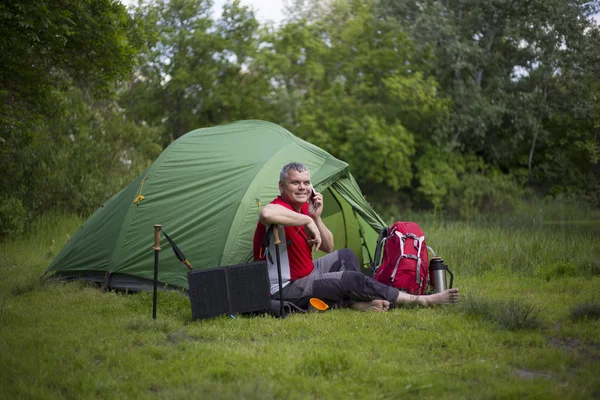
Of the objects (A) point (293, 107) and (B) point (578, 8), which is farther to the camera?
(A) point (293, 107)

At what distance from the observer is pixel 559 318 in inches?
202

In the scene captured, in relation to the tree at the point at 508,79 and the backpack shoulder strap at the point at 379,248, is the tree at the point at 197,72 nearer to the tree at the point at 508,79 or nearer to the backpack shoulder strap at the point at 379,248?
the tree at the point at 508,79

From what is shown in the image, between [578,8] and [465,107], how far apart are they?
514cm

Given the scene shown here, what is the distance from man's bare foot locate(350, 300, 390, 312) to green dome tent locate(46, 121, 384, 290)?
1210mm

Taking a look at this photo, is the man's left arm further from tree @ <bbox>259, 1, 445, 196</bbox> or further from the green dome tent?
tree @ <bbox>259, 1, 445, 196</bbox>

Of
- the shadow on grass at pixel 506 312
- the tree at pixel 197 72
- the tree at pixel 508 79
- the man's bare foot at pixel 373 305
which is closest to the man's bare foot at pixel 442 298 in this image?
the shadow on grass at pixel 506 312

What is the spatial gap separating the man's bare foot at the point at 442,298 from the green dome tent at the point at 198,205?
168 cm

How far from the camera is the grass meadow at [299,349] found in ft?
11.4

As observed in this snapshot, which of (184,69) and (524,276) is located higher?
(184,69)

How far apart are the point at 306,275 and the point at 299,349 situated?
1486 mm

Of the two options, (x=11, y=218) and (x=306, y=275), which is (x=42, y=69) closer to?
(x=11, y=218)

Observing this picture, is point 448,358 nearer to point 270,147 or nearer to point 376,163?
point 270,147

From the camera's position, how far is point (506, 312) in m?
4.79

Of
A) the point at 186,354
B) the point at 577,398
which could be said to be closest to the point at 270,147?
the point at 186,354
